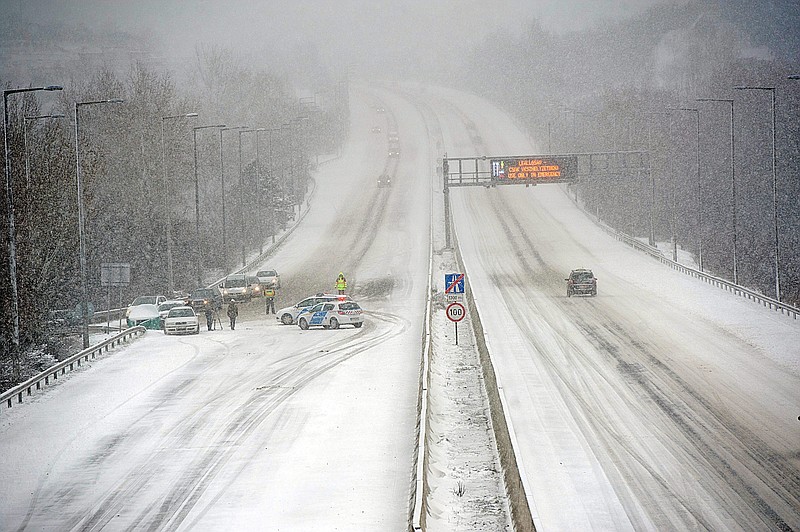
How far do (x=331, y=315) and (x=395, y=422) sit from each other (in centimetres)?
1983

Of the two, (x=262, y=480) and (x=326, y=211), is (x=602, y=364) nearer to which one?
(x=262, y=480)

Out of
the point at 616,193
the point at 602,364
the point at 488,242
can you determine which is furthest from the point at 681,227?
the point at 602,364

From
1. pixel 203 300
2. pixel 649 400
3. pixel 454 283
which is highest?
pixel 454 283

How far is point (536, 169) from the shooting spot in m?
77.0

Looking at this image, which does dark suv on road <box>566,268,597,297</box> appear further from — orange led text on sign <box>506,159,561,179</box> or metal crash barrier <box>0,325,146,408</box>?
orange led text on sign <box>506,159,561,179</box>

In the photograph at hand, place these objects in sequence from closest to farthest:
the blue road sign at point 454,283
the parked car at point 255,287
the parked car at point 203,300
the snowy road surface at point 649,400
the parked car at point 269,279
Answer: the snowy road surface at point 649,400 → the blue road sign at point 454,283 → the parked car at point 203,300 → the parked car at point 255,287 → the parked car at point 269,279

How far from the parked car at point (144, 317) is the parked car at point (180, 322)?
7.00 feet

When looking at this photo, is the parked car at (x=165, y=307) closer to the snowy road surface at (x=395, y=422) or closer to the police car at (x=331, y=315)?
the snowy road surface at (x=395, y=422)

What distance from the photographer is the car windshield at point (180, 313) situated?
42.7m

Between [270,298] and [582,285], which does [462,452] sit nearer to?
[582,285]


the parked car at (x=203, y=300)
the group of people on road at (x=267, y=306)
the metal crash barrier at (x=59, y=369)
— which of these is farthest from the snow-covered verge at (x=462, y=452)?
the parked car at (x=203, y=300)

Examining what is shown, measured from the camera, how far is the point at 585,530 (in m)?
15.6

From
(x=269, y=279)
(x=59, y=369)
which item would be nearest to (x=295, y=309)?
(x=269, y=279)

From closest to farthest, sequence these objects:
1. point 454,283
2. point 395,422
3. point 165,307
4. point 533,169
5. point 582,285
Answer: point 395,422
point 454,283
point 165,307
point 582,285
point 533,169
